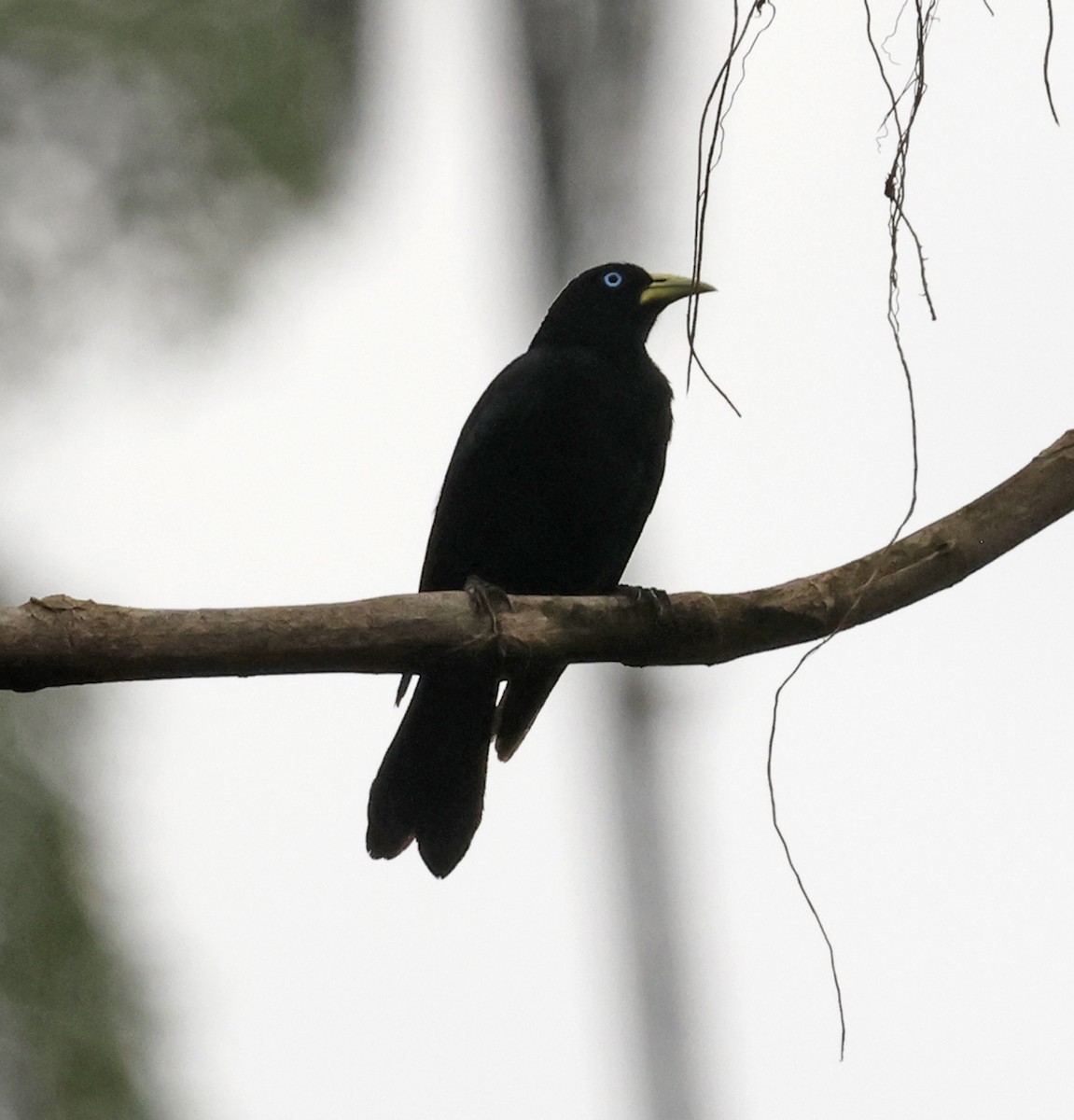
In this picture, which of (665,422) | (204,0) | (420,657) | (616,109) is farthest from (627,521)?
(616,109)

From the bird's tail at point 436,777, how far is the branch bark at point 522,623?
1.14 metres

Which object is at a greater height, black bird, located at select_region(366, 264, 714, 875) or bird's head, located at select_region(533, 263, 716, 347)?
bird's head, located at select_region(533, 263, 716, 347)

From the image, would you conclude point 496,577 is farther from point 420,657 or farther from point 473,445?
point 420,657

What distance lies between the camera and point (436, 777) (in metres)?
4.04

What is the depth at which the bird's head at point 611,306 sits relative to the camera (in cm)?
475

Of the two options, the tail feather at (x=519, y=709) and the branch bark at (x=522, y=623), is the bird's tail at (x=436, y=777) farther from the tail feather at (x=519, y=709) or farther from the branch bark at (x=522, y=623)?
the branch bark at (x=522, y=623)

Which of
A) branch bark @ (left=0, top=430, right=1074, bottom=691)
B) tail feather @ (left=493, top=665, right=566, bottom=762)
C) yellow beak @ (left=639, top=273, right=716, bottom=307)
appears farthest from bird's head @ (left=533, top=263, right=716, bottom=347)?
branch bark @ (left=0, top=430, right=1074, bottom=691)

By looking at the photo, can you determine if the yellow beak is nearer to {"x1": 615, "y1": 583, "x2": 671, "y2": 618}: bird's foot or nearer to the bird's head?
the bird's head

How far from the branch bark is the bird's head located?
6.33 feet

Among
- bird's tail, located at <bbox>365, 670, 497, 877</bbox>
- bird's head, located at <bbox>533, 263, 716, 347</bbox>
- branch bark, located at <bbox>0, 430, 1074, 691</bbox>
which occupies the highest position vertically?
bird's head, located at <bbox>533, 263, 716, 347</bbox>

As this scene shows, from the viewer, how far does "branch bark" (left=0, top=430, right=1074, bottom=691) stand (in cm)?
247

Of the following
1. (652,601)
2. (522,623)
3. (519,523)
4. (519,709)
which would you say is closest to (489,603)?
(522,623)

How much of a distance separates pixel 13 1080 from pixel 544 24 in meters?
1.76

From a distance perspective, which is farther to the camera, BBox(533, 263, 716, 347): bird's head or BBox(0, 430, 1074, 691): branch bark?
BBox(533, 263, 716, 347): bird's head
